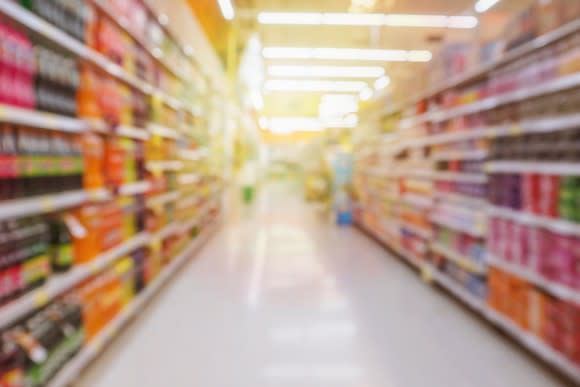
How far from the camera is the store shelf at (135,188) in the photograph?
3.06 m

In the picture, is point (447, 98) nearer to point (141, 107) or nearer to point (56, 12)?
point (141, 107)

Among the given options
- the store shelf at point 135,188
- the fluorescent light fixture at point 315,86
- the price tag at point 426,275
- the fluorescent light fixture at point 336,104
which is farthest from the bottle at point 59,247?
the fluorescent light fixture at point 336,104

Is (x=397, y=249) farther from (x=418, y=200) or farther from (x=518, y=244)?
(x=518, y=244)

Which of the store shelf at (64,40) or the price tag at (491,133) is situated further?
the price tag at (491,133)

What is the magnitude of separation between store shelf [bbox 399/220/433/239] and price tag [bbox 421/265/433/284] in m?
0.34

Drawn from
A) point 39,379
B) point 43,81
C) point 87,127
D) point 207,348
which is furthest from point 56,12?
point 207,348

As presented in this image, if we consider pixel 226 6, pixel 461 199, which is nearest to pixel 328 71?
pixel 226 6

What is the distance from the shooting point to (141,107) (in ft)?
11.4

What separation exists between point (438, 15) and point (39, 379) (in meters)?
8.89

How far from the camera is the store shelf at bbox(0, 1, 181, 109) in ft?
5.77

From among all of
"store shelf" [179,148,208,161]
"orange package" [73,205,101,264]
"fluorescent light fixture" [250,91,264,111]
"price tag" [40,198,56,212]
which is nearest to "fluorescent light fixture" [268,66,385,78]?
"fluorescent light fixture" [250,91,264,111]

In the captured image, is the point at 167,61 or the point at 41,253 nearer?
the point at 41,253

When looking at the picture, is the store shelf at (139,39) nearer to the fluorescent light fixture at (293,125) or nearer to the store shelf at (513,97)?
the store shelf at (513,97)

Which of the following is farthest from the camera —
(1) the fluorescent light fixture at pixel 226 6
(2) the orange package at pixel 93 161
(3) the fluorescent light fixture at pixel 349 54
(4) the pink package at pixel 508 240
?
(3) the fluorescent light fixture at pixel 349 54
